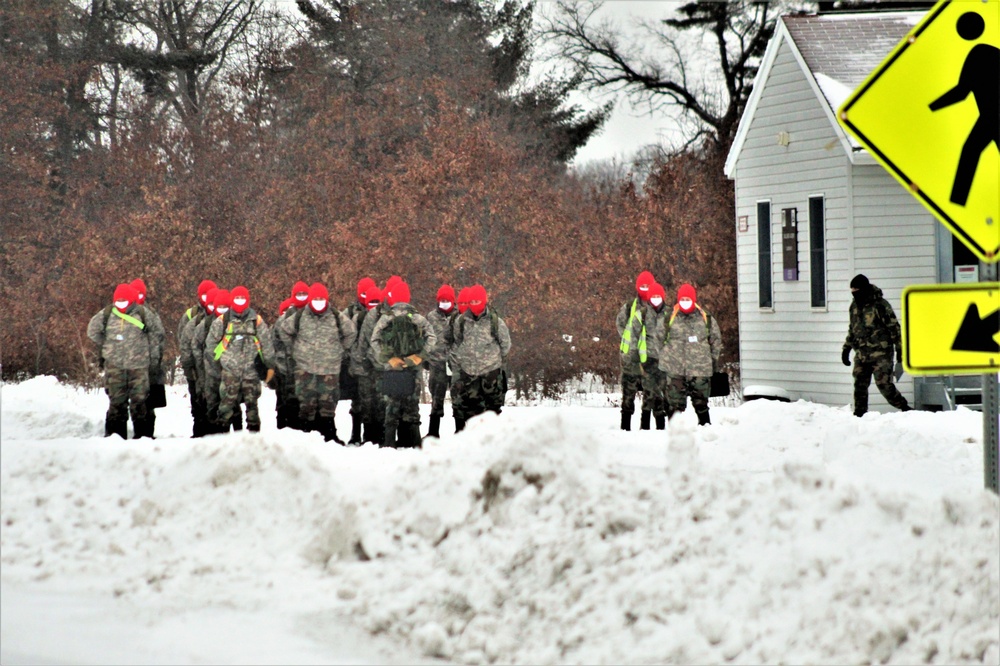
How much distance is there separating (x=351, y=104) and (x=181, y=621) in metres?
25.2

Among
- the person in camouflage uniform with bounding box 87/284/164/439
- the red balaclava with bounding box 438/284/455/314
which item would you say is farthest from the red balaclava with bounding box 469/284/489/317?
the person in camouflage uniform with bounding box 87/284/164/439

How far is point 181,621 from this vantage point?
17.8 ft

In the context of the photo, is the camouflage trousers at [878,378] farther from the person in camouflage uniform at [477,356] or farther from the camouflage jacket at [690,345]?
the person in camouflage uniform at [477,356]

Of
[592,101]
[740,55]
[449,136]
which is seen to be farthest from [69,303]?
[740,55]

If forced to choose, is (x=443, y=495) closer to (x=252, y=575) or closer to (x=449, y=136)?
(x=252, y=575)

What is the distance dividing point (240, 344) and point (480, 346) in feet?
8.39

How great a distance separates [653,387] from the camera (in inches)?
567

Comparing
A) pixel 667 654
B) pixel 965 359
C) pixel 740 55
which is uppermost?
pixel 740 55

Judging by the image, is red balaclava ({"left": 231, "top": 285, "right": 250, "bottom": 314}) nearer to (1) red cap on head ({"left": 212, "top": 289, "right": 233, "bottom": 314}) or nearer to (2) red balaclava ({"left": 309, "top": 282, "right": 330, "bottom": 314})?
(1) red cap on head ({"left": 212, "top": 289, "right": 233, "bottom": 314})

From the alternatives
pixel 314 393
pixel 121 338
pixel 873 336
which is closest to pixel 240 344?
pixel 314 393

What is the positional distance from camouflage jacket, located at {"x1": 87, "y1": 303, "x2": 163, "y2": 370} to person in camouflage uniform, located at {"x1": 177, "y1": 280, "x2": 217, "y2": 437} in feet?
3.39

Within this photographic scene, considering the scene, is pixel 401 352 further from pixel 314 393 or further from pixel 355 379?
pixel 355 379

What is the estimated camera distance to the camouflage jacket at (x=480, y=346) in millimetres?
13047

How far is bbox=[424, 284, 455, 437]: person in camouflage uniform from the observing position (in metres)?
14.0
